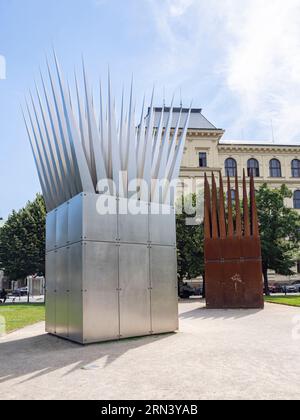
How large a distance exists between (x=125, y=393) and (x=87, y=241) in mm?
4794

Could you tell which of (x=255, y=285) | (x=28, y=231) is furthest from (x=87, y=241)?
(x=28, y=231)

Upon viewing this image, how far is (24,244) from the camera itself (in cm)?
3428

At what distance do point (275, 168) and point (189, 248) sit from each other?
30344 millimetres

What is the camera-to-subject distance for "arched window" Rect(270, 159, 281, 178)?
56.0 metres

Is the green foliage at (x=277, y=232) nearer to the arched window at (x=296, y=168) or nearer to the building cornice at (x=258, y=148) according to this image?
the building cornice at (x=258, y=148)

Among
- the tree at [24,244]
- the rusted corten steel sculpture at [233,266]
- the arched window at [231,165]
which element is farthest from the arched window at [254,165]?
the rusted corten steel sculpture at [233,266]

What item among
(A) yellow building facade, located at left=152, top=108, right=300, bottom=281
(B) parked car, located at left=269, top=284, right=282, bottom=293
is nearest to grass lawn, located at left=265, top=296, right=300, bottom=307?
(B) parked car, located at left=269, top=284, right=282, bottom=293

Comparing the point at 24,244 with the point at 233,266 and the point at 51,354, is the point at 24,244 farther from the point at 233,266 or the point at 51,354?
the point at 51,354

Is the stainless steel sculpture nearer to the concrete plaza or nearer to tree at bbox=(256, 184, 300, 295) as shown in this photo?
the concrete plaza

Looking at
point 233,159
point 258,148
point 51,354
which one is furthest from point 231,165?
point 51,354

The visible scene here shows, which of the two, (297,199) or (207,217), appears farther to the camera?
(297,199)

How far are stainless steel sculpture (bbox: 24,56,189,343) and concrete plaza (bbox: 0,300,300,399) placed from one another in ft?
2.29

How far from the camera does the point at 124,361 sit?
291 inches
